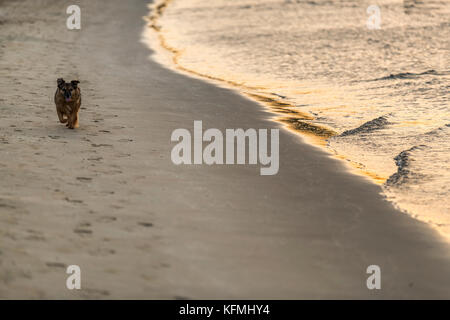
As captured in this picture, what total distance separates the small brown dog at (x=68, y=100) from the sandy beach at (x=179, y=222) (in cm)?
24

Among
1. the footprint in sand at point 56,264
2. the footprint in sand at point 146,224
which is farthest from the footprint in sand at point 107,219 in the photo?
the footprint in sand at point 56,264

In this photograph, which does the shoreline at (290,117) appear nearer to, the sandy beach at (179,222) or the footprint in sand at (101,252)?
the sandy beach at (179,222)

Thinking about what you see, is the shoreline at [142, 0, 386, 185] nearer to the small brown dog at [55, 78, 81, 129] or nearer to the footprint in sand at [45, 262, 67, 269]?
the small brown dog at [55, 78, 81, 129]

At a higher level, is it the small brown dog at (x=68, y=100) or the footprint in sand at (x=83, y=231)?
the small brown dog at (x=68, y=100)

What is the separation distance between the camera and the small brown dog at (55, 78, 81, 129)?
1058 cm

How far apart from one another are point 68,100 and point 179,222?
4.19 metres

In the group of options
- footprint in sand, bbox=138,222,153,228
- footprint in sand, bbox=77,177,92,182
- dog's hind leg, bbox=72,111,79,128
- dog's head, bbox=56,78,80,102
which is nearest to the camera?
footprint in sand, bbox=138,222,153,228

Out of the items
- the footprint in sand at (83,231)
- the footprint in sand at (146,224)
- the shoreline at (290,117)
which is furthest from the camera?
Result: the shoreline at (290,117)

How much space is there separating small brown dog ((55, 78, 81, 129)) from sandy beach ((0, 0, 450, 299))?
241 millimetres

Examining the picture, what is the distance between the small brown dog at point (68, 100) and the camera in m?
10.6

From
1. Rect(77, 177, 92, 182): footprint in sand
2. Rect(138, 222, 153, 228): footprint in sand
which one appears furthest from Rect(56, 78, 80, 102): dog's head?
Rect(138, 222, 153, 228): footprint in sand

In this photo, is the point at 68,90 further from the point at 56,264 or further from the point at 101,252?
the point at 56,264

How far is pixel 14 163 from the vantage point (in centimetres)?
873
